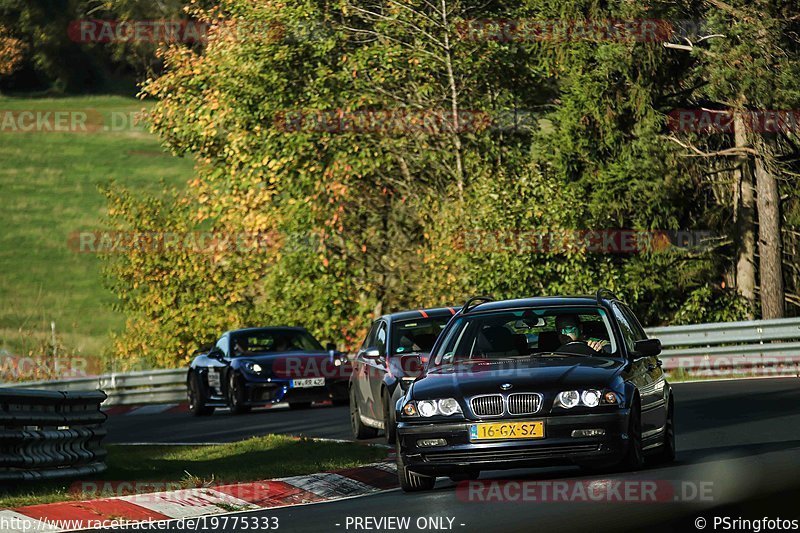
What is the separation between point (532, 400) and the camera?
11562 millimetres

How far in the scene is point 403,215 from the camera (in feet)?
126

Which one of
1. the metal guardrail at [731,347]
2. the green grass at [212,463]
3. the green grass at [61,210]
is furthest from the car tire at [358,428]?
the green grass at [61,210]

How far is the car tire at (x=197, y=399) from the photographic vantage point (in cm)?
2786

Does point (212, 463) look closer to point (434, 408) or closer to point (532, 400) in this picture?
point (434, 408)

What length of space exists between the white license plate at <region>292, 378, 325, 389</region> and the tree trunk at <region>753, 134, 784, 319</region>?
481 inches

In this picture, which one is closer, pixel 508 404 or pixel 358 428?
pixel 508 404

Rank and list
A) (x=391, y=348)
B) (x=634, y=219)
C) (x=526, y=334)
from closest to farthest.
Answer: (x=526, y=334), (x=391, y=348), (x=634, y=219)

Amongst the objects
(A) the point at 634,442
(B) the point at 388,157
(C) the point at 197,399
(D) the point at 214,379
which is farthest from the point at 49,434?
(B) the point at 388,157

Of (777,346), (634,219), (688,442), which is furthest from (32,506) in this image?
(634,219)

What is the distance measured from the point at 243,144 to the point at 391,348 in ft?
62.7

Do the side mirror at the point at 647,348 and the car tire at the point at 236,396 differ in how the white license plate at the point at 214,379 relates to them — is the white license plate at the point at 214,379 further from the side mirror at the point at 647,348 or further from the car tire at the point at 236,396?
the side mirror at the point at 647,348

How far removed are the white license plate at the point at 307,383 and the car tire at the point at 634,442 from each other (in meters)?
13.8

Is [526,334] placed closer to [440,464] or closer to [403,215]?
[440,464]

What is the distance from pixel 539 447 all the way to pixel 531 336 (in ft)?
5.86
